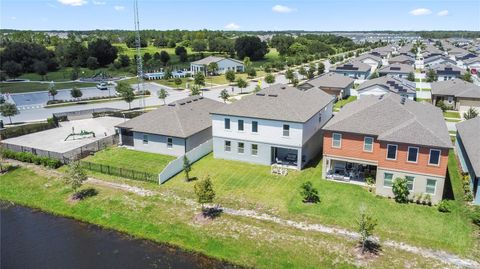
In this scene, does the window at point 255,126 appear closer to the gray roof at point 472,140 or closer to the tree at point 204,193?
the tree at point 204,193

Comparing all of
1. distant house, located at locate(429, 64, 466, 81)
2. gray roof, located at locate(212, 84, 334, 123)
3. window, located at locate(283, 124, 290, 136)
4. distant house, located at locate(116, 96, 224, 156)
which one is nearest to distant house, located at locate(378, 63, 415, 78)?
distant house, located at locate(429, 64, 466, 81)

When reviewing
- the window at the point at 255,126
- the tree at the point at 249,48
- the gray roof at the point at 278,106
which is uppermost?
the tree at the point at 249,48

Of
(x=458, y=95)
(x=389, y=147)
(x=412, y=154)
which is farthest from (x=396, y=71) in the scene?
(x=412, y=154)

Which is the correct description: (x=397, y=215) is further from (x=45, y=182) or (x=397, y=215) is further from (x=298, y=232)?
(x=45, y=182)

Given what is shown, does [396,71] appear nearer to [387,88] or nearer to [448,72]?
[448,72]

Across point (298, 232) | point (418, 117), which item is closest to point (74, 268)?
point (298, 232)

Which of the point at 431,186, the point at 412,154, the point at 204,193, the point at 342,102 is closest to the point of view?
the point at 204,193

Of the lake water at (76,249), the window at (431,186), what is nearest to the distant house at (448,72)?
the window at (431,186)
